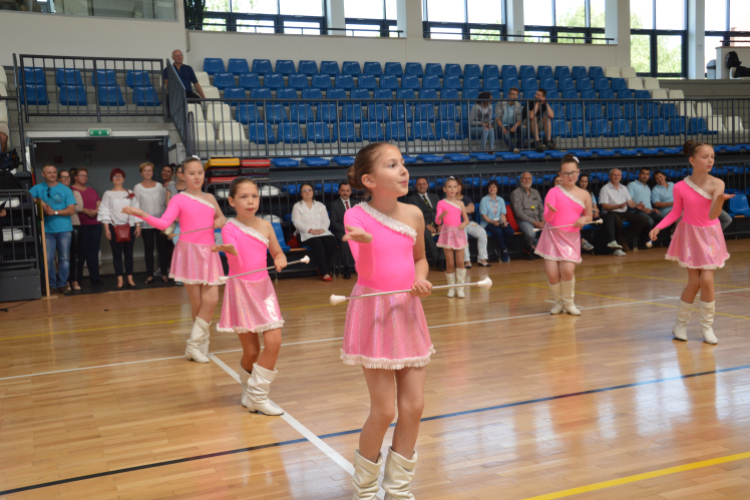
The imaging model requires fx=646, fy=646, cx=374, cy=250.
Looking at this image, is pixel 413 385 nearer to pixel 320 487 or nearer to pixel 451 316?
pixel 320 487

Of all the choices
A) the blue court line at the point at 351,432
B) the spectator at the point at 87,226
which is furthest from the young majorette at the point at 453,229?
the spectator at the point at 87,226

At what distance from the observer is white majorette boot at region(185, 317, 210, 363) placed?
16.6 ft

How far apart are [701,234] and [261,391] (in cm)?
356

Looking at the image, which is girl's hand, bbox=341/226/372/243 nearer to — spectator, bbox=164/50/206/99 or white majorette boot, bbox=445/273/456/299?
white majorette boot, bbox=445/273/456/299

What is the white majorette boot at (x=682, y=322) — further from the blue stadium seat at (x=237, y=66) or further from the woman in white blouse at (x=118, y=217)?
the blue stadium seat at (x=237, y=66)

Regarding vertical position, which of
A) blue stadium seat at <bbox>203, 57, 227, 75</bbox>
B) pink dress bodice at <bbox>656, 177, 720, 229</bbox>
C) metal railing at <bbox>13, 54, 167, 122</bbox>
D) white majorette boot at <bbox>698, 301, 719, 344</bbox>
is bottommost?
white majorette boot at <bbox>698, 301, 719, 344</bbox>

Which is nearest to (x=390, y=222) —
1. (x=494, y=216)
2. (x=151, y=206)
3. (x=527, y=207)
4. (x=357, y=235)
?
(x=357, y=235)

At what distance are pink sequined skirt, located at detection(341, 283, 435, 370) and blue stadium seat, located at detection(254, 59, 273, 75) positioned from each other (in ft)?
38.0

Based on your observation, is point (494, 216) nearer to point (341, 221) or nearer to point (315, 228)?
point (341, 221)

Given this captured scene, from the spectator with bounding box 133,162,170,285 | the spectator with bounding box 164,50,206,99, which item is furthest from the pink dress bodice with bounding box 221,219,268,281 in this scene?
the spectator with bounding box 164,50,206,99

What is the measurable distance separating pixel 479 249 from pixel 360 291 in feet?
27.1

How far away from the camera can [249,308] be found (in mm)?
3846

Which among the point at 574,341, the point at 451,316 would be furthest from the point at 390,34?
the point at 574,341

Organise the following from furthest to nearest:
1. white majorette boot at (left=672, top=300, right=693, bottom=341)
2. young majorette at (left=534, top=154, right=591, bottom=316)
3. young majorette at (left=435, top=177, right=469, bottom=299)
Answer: young majorette at (left=435, top=177, right=469, bottom=299) < young majorette at (left=534, top=154, right=591, bottom=316) < white majorette boot at (left=672, top=300, right=693, bottom=341)
